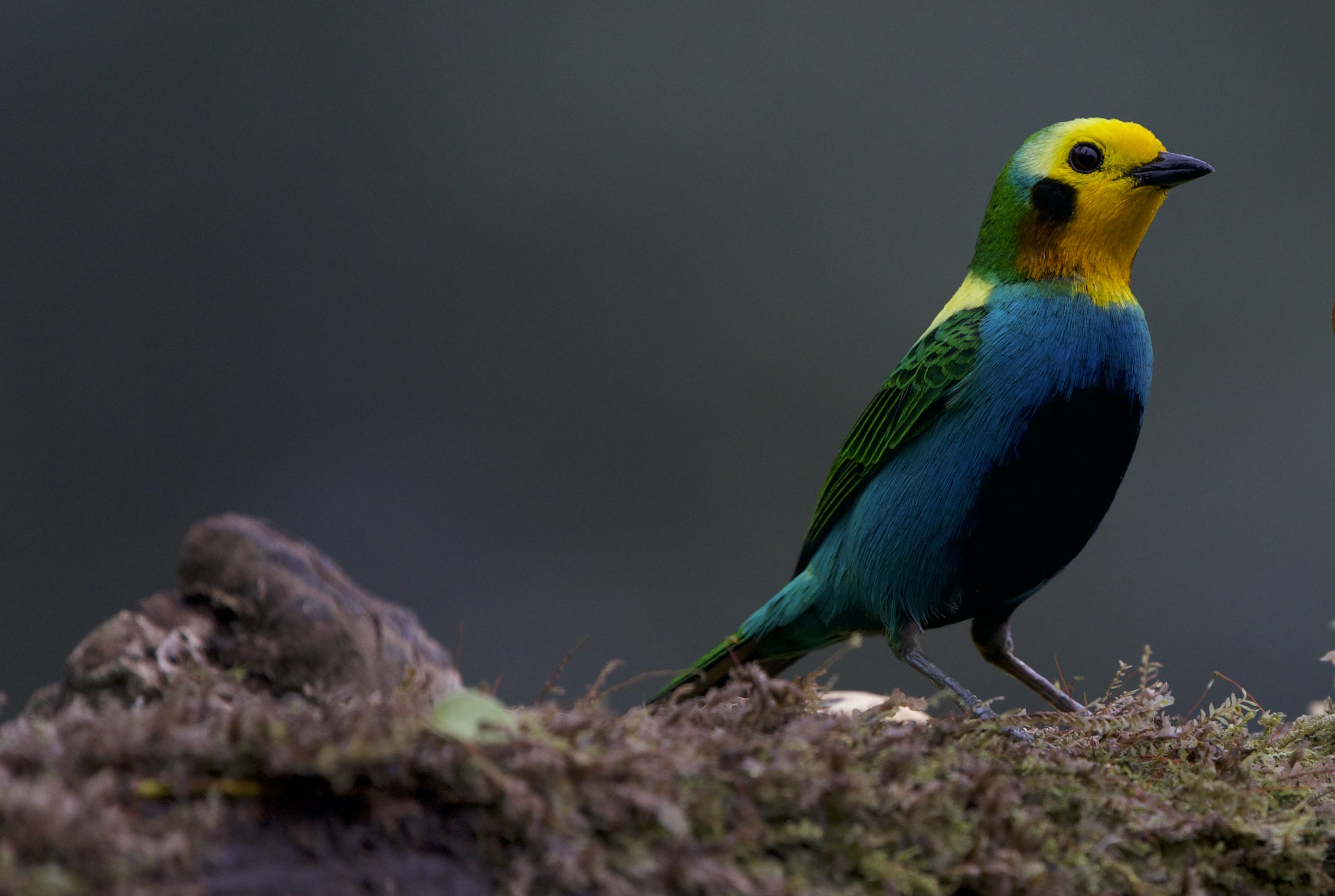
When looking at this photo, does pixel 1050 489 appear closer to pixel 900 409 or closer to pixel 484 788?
pixel 900 409

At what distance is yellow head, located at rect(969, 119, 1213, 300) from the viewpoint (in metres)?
2.64

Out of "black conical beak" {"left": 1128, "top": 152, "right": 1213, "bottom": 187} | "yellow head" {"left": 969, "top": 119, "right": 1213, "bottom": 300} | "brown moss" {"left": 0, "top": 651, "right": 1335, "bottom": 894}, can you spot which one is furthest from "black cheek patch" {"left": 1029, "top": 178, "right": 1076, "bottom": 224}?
Answer: "brown moss" {"left": 0, "top": 651, "right": 1335, "bottom": 894}

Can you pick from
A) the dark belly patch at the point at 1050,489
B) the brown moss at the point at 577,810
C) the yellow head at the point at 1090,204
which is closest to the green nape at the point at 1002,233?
the yellow head at the point at 1090,204

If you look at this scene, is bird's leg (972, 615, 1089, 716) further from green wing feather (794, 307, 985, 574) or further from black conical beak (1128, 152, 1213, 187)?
black conical beak (1128, 152, 1213, 187)

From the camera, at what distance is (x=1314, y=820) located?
6.17ft

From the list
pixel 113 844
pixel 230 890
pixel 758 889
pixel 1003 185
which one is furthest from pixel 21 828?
pixel 1003 185

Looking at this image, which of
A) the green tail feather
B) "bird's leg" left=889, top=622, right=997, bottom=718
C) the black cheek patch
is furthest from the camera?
the green tail feather

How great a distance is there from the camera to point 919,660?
102 inches

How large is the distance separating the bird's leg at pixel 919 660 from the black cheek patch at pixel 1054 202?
3.74 feet

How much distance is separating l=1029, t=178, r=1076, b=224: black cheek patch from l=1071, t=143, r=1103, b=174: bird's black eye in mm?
63

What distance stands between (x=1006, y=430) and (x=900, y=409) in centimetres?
32

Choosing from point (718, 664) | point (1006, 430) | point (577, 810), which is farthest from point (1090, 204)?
point (577, 810)

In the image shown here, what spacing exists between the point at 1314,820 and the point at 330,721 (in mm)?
1772

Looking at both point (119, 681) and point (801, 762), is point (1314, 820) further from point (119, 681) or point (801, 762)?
point (119, 681)
